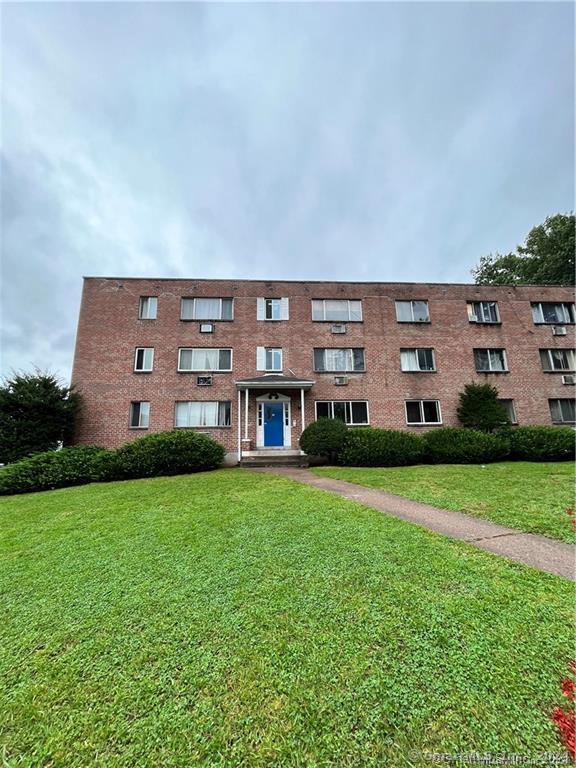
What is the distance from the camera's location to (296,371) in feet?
53.9

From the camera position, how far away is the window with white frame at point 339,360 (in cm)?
1669

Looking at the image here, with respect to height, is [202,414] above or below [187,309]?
→ below

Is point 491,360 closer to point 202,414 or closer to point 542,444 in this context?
point 542,444

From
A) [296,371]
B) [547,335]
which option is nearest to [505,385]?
[547,335]

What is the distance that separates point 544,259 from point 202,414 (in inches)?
1169

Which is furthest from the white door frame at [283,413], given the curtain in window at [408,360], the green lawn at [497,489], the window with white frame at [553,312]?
the window with white frame at [553,312]

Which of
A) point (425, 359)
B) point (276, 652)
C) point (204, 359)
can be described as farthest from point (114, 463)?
point (425, 359)

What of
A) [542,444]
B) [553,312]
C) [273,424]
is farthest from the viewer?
[553,312]

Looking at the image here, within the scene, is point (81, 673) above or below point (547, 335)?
below

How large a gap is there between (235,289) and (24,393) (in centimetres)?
1060

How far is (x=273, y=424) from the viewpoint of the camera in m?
15.9

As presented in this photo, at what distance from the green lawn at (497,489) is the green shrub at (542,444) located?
1450 mm

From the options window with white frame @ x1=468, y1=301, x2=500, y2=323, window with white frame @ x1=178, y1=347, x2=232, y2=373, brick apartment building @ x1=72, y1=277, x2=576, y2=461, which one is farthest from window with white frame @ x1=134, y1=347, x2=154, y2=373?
window with white frame @ x1=468, y1=301, x2=500, y2=323

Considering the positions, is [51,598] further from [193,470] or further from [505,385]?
[505,385]
